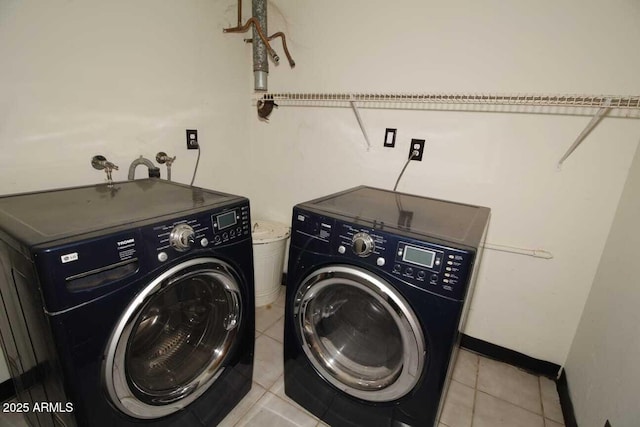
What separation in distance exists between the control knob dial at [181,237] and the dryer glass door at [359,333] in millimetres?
464

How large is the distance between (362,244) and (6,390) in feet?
5.71

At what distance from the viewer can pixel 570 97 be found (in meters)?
1.29

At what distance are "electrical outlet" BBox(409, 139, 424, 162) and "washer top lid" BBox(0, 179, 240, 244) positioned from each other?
42.1 inches

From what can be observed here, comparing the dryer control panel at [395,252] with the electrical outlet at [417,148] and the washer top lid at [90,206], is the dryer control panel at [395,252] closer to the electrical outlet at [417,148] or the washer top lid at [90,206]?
the washer top lid at [90,206]

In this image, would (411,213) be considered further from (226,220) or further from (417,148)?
(226,220)

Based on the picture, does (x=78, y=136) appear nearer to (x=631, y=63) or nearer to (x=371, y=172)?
(x=371, y=172)

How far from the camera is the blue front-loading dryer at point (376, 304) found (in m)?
0.97

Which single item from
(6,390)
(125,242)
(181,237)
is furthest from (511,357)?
(6,390)

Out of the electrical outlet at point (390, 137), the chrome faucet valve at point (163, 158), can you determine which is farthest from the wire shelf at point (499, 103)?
the chrome faucet valve at point (163, 158)

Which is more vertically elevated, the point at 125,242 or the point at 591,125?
the point at 591,125

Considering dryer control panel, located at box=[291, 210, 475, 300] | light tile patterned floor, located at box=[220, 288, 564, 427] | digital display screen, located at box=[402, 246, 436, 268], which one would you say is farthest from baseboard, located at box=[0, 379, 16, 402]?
digital display screen, located at box=[402, 246, 436, 268]

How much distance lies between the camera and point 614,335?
117 centimetres

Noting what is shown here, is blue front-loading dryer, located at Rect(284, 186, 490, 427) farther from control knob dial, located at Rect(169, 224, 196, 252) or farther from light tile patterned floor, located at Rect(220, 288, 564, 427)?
control knob dial, located at Rect(169, 224, 196, 252)

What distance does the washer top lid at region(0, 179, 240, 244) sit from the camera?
82 centimetres
